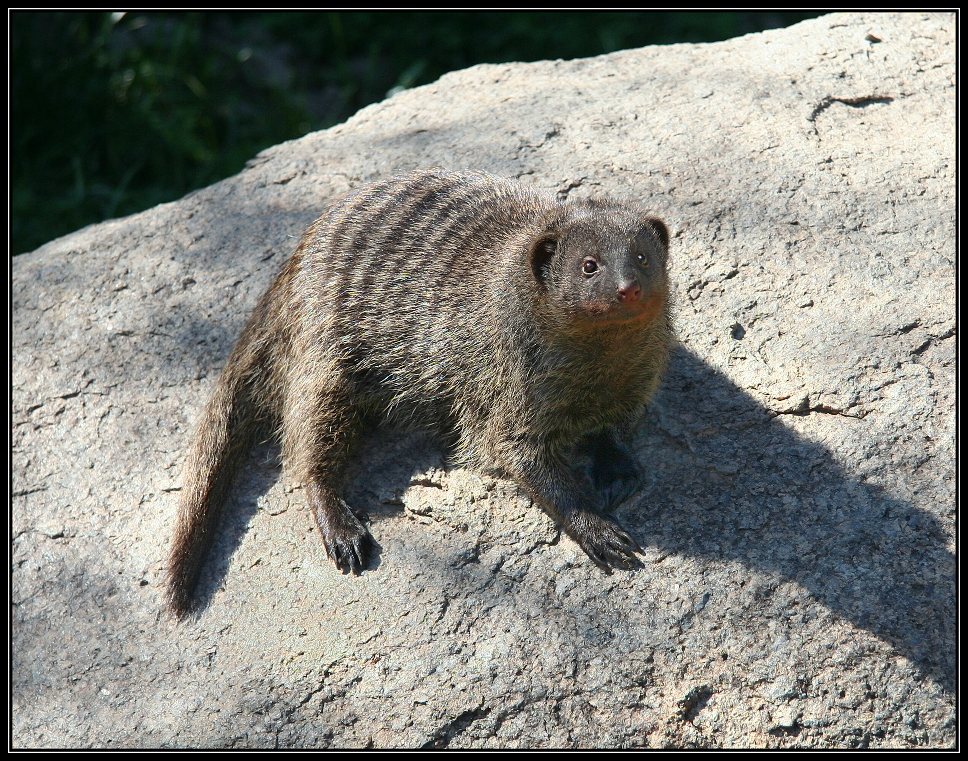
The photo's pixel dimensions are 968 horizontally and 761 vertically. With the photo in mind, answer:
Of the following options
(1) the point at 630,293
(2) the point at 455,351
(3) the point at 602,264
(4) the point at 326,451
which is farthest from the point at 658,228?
(4) the point at 326,451

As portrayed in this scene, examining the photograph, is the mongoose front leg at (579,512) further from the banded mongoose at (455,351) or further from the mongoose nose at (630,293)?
the mongoose nose at (630,293)

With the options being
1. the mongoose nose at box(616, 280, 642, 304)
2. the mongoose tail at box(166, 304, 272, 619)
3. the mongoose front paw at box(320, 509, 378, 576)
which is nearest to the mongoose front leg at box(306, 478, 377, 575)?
the mongoose front paw at box(320, 509, 378, 576)

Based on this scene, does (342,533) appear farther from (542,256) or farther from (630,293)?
(630,293)

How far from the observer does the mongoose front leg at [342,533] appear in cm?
313

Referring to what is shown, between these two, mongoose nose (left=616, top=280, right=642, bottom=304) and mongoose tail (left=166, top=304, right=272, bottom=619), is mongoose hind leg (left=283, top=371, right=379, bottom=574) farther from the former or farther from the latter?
mongoose nose (left=616, top=280, right=642, bottom=304)

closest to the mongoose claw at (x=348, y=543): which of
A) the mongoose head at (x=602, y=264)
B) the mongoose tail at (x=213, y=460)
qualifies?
the mongoose tail at (x=213, y=460)

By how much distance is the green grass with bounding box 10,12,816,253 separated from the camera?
627cm

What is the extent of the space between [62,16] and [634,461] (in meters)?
5.71

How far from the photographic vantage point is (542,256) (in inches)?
122

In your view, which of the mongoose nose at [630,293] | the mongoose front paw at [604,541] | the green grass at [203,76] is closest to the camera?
the mongoose nose at [630,293]

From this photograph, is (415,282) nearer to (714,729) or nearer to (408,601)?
(408,601)

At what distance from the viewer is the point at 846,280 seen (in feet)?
11.9

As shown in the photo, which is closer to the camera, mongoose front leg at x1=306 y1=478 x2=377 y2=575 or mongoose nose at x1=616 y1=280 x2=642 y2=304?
mongoose nose at x1=616 y1=280 x2=642 y2=304

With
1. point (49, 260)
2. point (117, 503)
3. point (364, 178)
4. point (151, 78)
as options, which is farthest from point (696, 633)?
point (151, 78)
